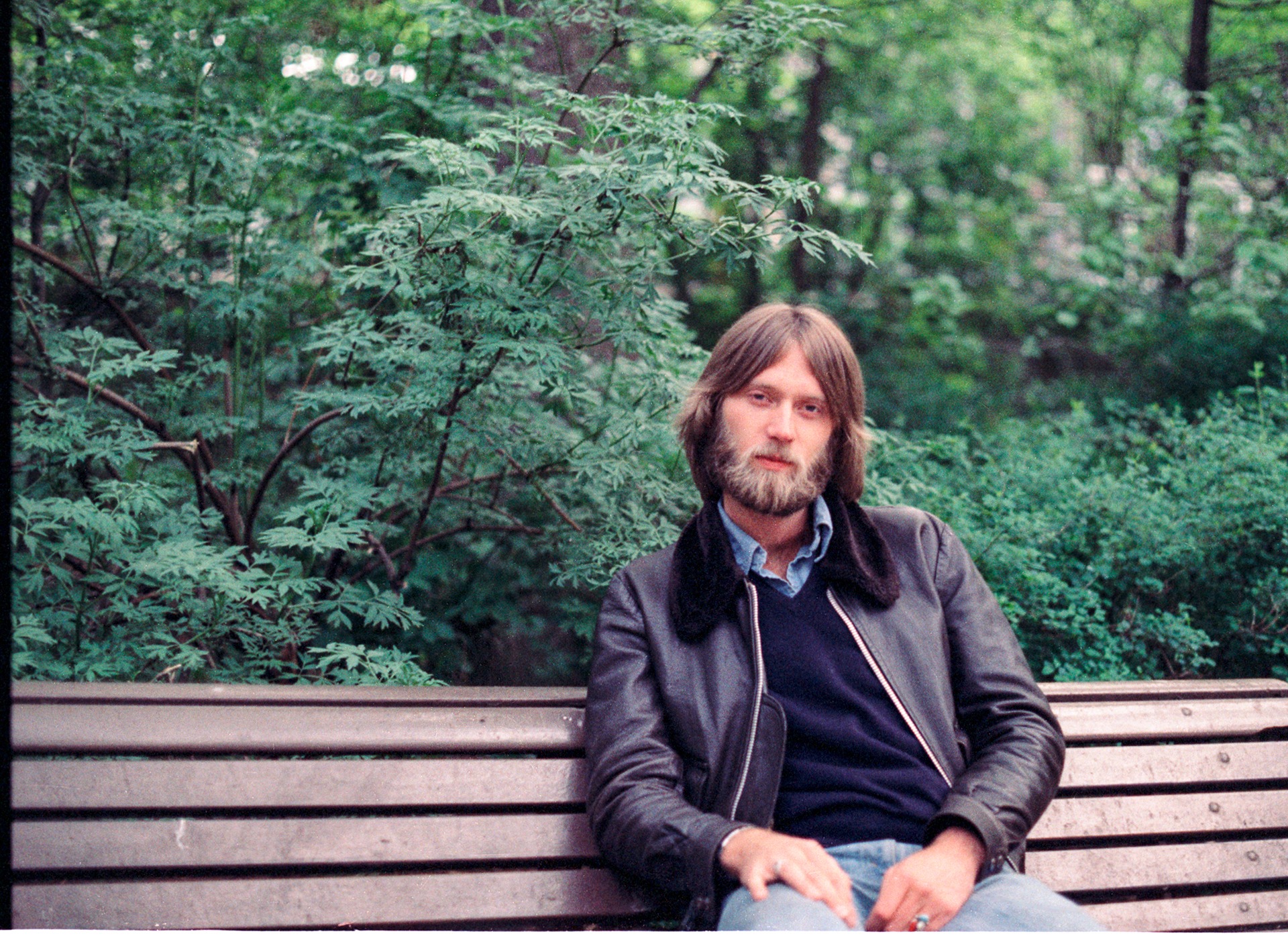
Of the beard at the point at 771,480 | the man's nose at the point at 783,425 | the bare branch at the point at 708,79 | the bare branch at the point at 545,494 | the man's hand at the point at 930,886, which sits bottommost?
the man's hand at the point at 930,886

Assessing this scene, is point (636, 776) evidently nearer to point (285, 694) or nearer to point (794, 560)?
point (794, 560)

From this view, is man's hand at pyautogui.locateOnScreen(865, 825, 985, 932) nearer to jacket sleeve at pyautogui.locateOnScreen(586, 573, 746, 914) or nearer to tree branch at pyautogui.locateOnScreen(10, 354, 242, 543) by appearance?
jacket sleeve at pyautogui.locateOnScreen(586, 573, 746, 914)

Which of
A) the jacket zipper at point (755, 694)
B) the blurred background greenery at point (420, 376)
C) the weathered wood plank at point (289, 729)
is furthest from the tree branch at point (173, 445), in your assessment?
the jacket zipper at point (755, 694)

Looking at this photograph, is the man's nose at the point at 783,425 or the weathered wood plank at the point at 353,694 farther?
the man's nose at the point at 783,425

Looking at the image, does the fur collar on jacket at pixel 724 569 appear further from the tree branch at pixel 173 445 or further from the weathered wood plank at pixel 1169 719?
the tree branch at pixel 173 445

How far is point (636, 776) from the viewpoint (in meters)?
2.18

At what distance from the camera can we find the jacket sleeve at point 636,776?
2059mm

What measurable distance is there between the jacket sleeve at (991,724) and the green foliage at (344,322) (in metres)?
1.06

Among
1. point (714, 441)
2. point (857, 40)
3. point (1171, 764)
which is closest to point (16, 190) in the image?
point (714, 441)

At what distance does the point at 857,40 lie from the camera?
340 inches

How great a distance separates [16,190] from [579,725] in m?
2.86

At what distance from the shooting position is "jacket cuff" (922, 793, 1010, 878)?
2086 millimetres

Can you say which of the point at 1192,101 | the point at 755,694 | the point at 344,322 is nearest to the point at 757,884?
the point at 755,694

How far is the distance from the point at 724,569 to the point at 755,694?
296mm
